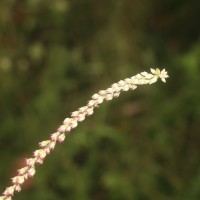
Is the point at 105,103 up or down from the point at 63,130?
up

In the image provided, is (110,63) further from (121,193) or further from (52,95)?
(121,193)

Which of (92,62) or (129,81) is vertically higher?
(92,62)

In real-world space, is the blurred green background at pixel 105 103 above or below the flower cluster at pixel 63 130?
above

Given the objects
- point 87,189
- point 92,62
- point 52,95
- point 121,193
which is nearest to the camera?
point 121,193

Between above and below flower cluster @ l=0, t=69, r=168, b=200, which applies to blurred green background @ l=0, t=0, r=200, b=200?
above

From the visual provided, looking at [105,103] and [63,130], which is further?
[105,103]

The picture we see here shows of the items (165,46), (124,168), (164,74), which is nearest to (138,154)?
(124,168)

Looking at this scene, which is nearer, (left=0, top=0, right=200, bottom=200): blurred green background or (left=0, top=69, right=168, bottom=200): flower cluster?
(left=0, top=69, right=168, bottom=200): flower cluster

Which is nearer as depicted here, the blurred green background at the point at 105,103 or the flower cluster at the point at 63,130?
the flower cluster at the point at 63,130
